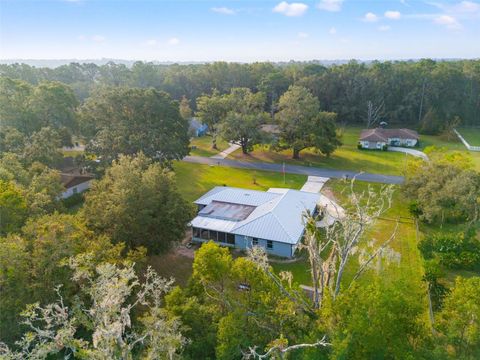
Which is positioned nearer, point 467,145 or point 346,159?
point 346,159

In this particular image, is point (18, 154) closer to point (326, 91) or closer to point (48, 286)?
point (48, 286)

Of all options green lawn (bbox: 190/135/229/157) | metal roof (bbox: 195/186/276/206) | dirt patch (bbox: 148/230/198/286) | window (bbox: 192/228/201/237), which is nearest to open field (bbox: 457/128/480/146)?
green lawn (bbox: 190/135/229/157)

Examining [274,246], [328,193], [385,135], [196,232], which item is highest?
[385,135]

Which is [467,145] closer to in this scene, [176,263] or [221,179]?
[221,179]

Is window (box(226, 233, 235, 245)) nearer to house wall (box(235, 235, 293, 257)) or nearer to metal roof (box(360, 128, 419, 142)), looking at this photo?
house wall (box(235, 235, 293, 257))

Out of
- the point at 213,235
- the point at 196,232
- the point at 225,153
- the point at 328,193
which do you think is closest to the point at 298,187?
the point at 328,193

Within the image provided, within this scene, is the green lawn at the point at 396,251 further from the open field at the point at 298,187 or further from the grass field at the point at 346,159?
the grass field at the point at 346,159
